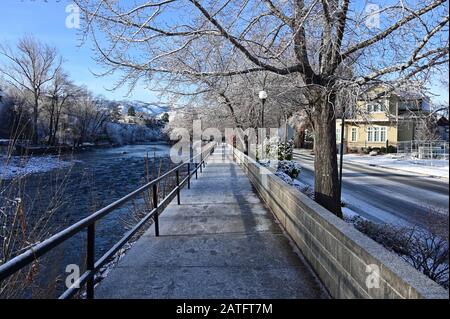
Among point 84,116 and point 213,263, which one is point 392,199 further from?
point 84,116

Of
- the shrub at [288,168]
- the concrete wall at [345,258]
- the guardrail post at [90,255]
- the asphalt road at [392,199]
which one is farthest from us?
the shrub at [288,168]

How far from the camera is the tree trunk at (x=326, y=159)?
7.18 metres

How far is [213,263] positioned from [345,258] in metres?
1.95

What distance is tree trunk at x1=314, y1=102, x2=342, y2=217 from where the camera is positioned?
7176mm

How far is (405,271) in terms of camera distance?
Answer: 236cm

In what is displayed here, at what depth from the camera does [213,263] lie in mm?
4633

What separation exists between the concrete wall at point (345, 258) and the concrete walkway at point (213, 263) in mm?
265

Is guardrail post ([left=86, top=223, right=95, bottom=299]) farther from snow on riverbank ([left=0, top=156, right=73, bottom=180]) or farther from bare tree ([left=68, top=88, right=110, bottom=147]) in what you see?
bare tree ([left=68, top=88, right=110, bottom=147])

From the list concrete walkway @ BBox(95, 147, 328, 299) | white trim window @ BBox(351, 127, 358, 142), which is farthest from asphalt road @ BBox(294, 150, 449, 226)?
white trim window @ BBox(351, 127, 358, 142)

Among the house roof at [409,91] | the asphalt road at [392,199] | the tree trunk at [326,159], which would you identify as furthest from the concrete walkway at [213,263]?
the asphalt road at [392,199]

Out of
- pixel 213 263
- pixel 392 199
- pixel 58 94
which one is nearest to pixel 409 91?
pixel 213 263

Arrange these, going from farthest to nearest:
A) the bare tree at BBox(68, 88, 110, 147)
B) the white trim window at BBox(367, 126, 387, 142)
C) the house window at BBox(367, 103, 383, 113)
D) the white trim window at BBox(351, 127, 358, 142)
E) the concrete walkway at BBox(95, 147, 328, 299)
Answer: the bare tree at BBox(68, 88, 110, 147), the white trim window at BBox(351, 127, 358, 142), the white trim window at BBox(367, 126, 387, 142), the house window at BBox(367, 103, 383, 113), the concrete walkway at BBox(95, 147, 328, 299)

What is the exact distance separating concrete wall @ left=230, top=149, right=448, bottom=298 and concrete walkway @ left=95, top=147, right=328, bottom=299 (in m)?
0.27

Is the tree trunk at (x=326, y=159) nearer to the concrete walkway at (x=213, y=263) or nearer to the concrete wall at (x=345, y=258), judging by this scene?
the concrete walkway at (x=213, y=263)
